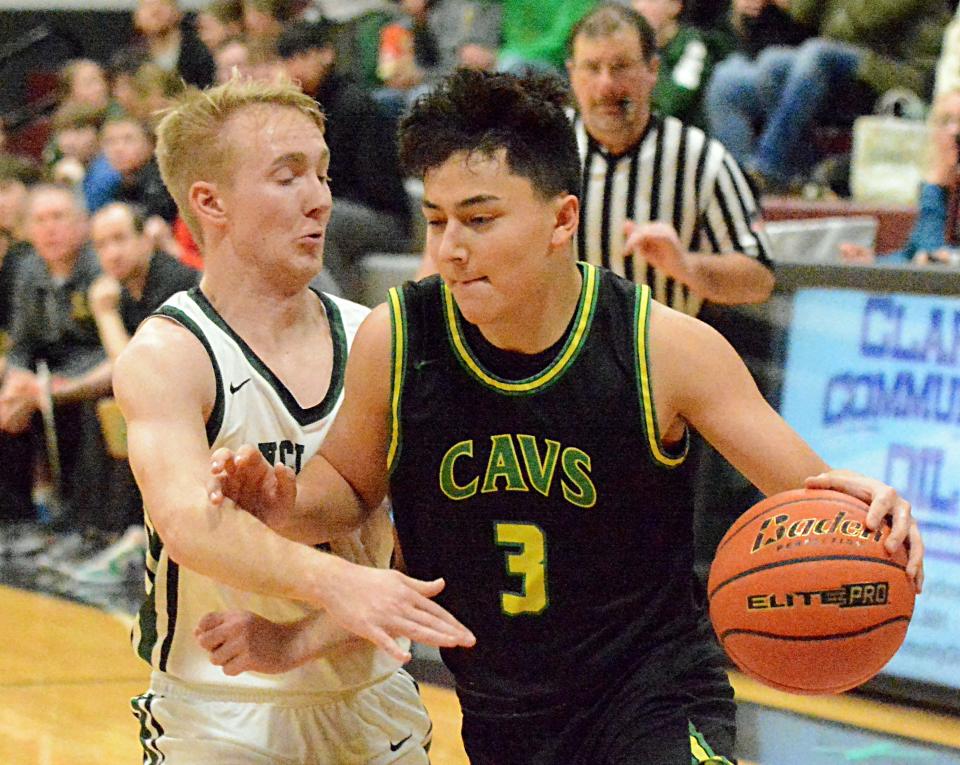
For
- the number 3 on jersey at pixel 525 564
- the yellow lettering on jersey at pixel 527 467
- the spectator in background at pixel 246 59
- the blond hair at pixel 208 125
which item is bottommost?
the number 3 on jersey at pixel 525 564

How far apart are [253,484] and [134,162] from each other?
20.0 feet

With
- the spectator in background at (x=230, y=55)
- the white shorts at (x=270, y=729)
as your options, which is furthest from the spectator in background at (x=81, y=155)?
the white shorts at (x=270, y=729)

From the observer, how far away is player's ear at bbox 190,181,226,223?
318cm

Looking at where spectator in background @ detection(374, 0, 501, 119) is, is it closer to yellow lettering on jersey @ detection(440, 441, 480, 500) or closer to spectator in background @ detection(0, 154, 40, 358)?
spectator in background @ detection(0, 154, 40, 358)

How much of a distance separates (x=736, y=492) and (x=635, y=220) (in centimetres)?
104

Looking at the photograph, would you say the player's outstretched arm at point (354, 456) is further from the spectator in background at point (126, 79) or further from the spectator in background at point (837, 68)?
the spectator in background at point (126, 79)

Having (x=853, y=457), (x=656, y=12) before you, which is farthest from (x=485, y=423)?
(x=656, y=12)

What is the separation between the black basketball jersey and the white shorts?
289mm

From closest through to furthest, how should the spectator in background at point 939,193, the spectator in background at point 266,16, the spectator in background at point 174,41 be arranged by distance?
the spectator in background at point 939,193, the spectator in background at point 266,16, the spectator in background at point 174,41

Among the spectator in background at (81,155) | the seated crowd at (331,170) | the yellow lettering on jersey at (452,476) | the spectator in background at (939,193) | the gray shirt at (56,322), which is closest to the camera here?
the yellow lettering on jersey at (452,476)

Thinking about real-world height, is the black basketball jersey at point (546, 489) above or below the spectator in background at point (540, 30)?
below

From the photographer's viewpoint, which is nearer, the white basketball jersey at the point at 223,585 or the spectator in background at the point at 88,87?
the white basketball jersey at the point at 223,585

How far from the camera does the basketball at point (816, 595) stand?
9.04 ft

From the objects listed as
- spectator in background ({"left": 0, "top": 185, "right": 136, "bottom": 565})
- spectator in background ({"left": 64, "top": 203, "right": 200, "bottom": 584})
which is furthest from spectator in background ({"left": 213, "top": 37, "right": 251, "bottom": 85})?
spectator in background ({"left": 64, "top": 203, "right": 200, "bottom": 584})
